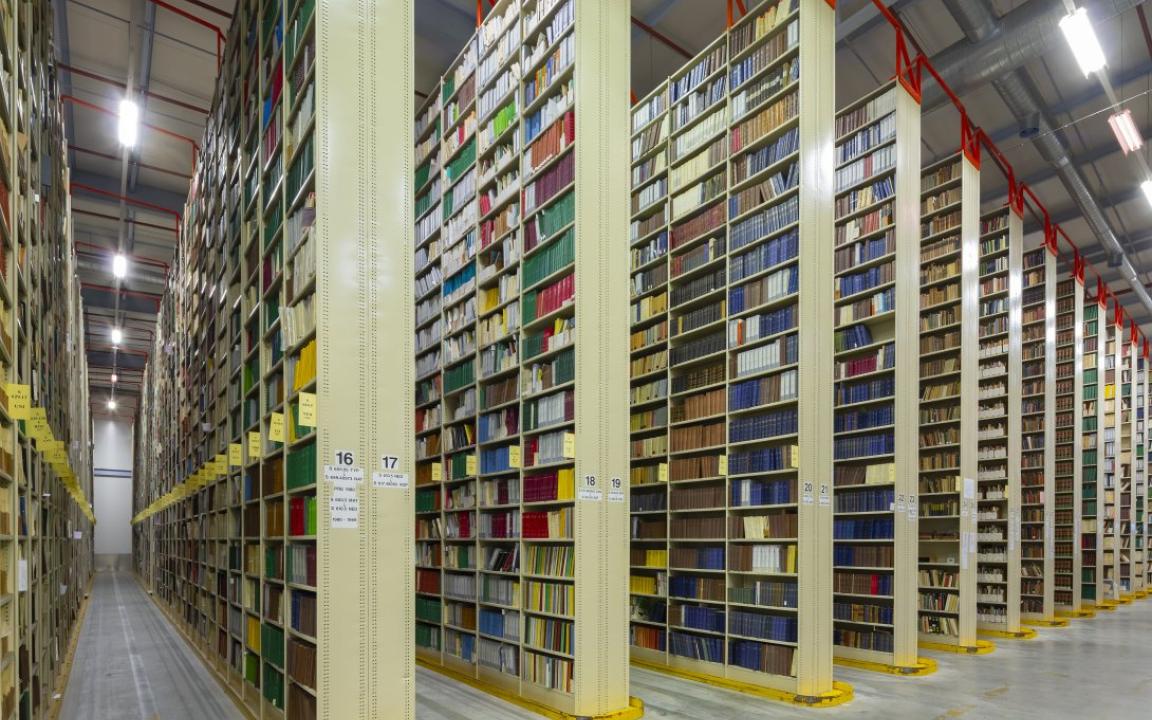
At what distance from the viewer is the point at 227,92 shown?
6.95 metres

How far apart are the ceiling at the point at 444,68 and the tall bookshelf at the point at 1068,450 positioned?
208 cm

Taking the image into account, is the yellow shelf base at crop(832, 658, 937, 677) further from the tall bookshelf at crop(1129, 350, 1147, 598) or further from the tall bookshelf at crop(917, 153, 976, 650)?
the tall bookshelf at crop(1129, 350, 1147, 598)

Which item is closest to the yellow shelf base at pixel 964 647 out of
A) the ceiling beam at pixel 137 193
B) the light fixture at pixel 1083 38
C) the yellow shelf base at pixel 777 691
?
the yellow shelf base at pixel 777 691

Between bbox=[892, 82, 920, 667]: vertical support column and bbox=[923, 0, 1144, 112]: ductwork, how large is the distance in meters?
1.36

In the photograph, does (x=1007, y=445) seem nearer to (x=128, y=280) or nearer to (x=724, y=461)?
(x=724, y=461)

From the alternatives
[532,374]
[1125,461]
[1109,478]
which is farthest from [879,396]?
[1125,461]

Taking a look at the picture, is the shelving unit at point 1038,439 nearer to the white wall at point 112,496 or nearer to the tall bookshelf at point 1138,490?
the tall bookshelf at point 1138,490

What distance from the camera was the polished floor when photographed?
542 centimetres

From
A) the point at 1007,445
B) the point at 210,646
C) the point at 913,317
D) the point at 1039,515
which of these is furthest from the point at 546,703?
the point at 1039,515

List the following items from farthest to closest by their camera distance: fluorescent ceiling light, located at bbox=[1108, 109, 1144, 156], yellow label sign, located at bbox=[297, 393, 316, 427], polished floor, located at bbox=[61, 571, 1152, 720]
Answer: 1. fluorescent ceiling light, located at bbox=[1108, 109, 1144, 156]
2. polished floor, located at bbox=[61, 571, 1152, 720]
3. yellow label sign, located at bbox=[297, 393, 316, 427]

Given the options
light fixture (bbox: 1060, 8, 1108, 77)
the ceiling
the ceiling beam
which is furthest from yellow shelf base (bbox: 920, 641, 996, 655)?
the ceiling beam

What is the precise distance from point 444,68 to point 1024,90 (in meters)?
7.07

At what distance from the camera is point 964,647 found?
26.0ft

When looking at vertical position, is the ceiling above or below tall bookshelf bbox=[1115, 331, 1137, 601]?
above
